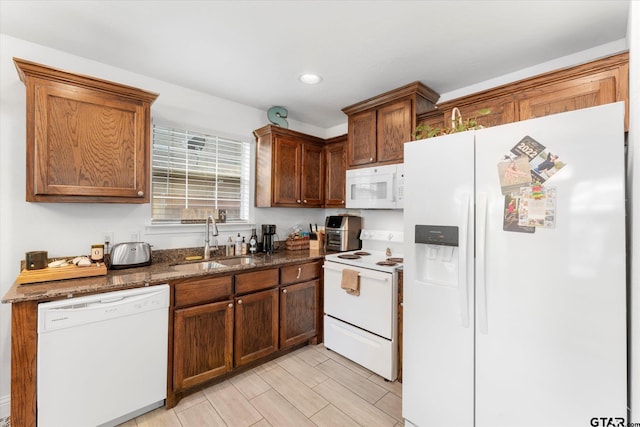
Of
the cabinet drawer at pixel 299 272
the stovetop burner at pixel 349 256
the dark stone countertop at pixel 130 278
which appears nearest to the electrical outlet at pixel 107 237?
the dark stone countertop at pixel 130 278

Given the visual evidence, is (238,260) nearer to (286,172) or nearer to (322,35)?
(286,172)

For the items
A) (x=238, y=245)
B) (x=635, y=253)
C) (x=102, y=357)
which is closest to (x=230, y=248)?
(x=238, y=245)

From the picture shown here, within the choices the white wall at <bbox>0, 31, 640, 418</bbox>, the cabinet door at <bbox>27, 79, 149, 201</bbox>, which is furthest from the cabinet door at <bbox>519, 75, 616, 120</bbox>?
the cabinet door at <bbox>27, 79, 149, 201</bbox>

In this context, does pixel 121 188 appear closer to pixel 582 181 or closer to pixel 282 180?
pixel 282 180

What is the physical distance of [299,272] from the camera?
271cm

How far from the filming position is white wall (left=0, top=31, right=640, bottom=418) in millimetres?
1870

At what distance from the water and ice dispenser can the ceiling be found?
1279 millimetres

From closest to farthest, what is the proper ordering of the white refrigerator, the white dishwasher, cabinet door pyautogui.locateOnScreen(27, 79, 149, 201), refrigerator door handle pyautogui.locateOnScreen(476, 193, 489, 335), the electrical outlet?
the white refrigerator < refrigerator door handle pyautogui.locateOnScreen(476, 193, 489, 335) < the white dishwasher < cabinet door pyautogui.locateOnScreen(27, 79, 149, 201) < the electrical outlet

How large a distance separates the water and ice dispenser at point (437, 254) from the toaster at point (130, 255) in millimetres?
2103

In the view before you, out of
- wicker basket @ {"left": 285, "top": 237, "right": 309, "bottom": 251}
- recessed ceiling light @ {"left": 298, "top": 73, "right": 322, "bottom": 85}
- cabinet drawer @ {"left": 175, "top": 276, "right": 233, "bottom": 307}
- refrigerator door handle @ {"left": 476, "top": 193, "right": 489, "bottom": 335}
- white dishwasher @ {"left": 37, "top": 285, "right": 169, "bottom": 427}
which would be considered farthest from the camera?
wicker basket @ {"left": 285, "top": 237, "right": 309, "bottom": 251}

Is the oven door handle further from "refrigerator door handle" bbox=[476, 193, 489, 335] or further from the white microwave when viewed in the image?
"refrigerator door handle" bbox=[476, 193, 489, 335]

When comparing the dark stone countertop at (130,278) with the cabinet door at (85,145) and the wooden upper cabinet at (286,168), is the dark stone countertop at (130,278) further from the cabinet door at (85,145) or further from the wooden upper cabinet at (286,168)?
the wooden upper cabinet at (286,168)

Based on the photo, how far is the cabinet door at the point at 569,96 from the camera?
1.65 metres

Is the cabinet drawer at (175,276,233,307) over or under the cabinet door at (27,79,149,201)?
under
